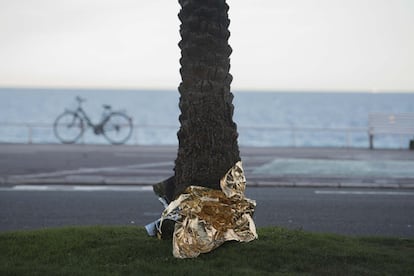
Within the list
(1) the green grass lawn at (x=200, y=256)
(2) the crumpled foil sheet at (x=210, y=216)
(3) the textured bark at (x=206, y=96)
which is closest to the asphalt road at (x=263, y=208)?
(1) the green grass lawn at (x=200, y=256)

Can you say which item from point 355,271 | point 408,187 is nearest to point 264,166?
point 408,187

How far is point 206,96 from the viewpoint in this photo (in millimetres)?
6270

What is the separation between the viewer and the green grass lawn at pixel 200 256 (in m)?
5.52

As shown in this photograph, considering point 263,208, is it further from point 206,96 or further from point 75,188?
point 206,96

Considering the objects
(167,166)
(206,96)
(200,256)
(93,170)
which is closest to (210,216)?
(200,256)

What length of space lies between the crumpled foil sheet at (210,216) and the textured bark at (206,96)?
0.16 metres

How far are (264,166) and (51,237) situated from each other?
1051 centimetres

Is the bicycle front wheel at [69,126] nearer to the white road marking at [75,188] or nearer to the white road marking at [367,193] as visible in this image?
the white road marking at [75,188]

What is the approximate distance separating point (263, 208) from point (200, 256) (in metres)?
5.04

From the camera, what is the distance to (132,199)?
11930 mm

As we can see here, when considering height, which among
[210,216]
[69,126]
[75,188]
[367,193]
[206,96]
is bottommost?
[367,193]

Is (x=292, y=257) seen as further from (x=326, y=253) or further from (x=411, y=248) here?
(x=411, y=248)

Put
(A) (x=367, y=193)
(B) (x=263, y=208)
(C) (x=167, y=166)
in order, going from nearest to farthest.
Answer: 1. (B) (x=263, y=208)
2. (A) (x=367, y=193)
3. (C) (x=167, y=166)

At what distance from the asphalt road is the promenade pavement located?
0.59m
